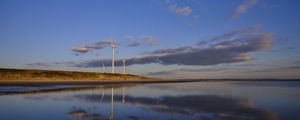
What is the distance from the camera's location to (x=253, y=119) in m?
12.4

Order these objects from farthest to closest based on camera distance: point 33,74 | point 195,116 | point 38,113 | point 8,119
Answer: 1. point 33,74
2. point 38,113
3. point 195,116
4. point 8,119

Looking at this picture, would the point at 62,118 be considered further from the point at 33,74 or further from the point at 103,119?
the point at 33,74

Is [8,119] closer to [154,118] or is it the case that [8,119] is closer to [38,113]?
[38,113]

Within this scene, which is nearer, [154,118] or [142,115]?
[154,118]

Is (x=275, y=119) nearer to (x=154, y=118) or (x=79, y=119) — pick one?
(x=154, y=118)

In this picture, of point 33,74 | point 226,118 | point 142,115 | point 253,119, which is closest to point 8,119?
point 142,115

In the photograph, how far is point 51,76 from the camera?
96.1 meters

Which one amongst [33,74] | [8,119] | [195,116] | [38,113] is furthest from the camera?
[33,74]

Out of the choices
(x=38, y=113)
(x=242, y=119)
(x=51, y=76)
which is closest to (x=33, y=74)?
(x=51, y=76)

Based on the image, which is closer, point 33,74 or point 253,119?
point 253,119

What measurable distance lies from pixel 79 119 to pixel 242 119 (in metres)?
7.20

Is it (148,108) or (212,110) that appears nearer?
(212,110)

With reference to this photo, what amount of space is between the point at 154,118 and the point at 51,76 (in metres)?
90.0

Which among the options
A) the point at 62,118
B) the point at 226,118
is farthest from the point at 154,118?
the point at 62,118
